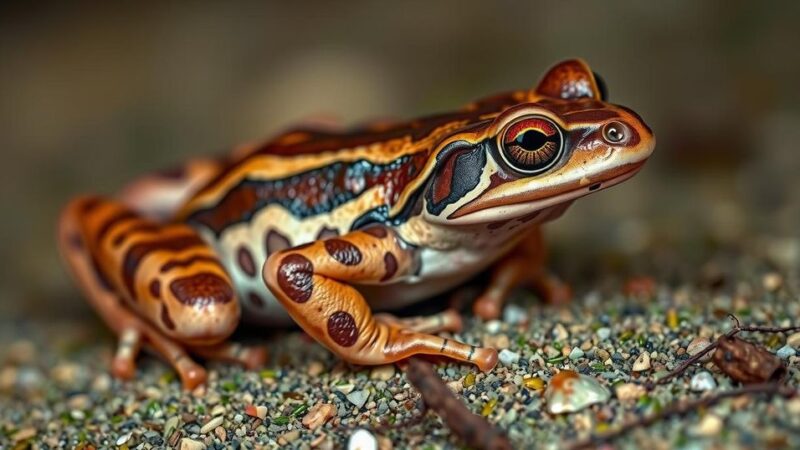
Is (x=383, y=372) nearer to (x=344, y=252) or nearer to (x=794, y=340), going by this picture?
(x=344, y=252)

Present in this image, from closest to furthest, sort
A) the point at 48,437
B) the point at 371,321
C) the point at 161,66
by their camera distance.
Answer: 1. the point at 371,321
2. the point at 48,437
3. the point at 161,66

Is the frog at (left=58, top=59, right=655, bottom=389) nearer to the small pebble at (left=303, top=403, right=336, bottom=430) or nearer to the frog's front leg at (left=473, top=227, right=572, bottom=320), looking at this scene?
the frog's front leg at (left=473, top=227, right=572, bottom=320)

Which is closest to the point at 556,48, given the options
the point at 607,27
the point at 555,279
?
the point at 607,27

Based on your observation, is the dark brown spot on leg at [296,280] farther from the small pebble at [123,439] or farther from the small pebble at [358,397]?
the small pebble at [123,439]

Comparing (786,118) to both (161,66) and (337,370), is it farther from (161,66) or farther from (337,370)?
(161,66)

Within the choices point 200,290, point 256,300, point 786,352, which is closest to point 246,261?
point 256,300

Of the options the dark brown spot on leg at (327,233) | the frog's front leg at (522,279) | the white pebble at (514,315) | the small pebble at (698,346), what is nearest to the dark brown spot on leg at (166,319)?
the dark brown spot on leg at (327,233)

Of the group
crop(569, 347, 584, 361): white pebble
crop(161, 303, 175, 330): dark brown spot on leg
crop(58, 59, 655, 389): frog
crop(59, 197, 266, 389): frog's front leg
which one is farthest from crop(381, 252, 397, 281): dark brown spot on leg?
crop(161, 303, 175, 330): dark brown spot on leg
